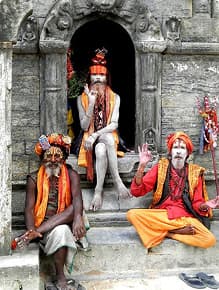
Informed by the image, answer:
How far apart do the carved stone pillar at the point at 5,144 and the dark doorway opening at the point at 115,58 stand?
3.17 meters

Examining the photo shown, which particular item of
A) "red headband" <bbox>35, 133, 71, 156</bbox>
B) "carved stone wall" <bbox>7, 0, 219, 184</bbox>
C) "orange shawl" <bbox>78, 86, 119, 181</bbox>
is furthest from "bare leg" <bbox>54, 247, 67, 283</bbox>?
"carved stone wall" <bbox>7, 0, 219, 184</bbox>

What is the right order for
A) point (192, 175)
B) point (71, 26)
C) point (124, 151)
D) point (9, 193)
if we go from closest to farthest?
point (9, 193) → point (192, 175) → point (71, 26) → point (124, 151)

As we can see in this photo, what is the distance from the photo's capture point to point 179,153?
6.80 meters

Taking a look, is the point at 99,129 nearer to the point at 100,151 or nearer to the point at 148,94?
the point at 100,151

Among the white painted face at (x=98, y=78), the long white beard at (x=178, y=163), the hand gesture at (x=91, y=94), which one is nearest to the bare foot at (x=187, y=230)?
the long white beard at (x=178, y=163)

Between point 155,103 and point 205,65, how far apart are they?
848 mm

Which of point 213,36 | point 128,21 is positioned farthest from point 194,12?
point 128,21

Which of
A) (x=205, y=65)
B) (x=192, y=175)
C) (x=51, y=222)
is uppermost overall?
(x=205, y=65)

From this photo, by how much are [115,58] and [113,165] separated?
2360 millimetres

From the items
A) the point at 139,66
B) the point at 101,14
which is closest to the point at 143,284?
the point at 139,66

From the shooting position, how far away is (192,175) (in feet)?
22.4

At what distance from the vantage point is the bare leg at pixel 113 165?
733 centimetres

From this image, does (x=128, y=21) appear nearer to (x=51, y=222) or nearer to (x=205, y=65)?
(x=205, y=65)

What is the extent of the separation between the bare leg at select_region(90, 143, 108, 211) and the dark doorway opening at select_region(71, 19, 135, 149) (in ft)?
5.01
